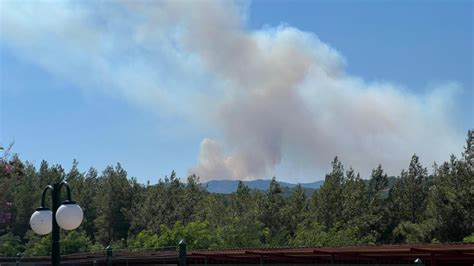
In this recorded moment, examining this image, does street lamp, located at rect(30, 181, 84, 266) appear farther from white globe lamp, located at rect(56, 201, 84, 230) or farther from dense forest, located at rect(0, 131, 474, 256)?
dense forest, located at rect(0, 131, 474, 256)

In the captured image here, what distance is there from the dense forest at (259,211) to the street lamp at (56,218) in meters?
15.7

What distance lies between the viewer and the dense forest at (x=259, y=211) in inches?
1736

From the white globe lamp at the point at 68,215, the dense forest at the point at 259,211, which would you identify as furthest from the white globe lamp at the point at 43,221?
the dense forest at the point at 259,211

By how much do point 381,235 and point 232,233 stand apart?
15452mm

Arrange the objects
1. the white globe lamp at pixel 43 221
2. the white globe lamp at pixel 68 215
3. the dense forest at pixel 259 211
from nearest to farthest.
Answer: the white globe lamp at pixel 68 215 < the white globe lamp at pixel 43 221 < the dense forest at pixel 259 211

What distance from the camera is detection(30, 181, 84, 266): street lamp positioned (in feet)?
36.8

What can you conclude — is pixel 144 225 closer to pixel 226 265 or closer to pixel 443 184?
pixel 443 184

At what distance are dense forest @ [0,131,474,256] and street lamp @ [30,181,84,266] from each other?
15718 mm

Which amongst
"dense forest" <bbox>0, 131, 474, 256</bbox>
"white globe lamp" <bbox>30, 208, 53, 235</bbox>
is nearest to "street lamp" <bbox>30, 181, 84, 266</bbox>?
"white globe lamp" <bbox>30, 208, 53, 235</bbox>

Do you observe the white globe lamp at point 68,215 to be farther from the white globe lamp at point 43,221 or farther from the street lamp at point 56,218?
the white globe lamp at point 43,221

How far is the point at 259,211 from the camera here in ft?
176

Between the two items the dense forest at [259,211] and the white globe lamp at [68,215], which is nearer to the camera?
the white globe lamp at [68,215]

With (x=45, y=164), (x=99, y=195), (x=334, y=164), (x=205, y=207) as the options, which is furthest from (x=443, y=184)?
(x=45, y=164)

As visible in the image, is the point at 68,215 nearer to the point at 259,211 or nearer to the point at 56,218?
the point at 56,218
